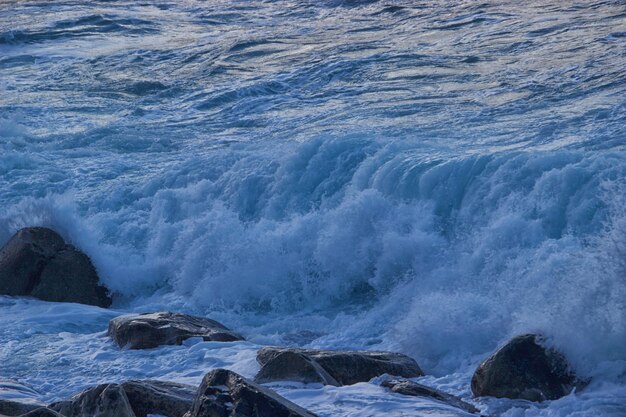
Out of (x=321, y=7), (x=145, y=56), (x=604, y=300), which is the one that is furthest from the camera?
(x=321, y=7)

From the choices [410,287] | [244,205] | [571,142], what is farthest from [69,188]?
[571,142]

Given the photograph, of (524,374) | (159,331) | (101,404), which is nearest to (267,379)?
(101,404)

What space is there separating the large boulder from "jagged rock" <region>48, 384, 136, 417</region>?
13.0ft

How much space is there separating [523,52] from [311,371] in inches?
382

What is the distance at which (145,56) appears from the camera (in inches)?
772

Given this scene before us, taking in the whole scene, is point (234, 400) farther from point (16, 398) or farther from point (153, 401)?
point (16, 398)

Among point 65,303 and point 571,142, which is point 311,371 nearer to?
point 65,303

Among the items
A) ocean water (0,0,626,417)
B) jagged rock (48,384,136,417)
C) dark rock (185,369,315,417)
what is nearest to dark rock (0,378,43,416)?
ocean water (0,0,626,417)

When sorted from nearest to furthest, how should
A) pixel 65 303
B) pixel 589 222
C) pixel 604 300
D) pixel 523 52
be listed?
pixel 604 300, pixel 589 222, pixel 65 303, pixel 523 52

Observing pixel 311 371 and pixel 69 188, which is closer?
pixel 311 371

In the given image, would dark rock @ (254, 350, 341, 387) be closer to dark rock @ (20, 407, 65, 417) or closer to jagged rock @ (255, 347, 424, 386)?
jagged rock @ (255, 347, 424, 386)

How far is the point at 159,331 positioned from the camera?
7.83 meters

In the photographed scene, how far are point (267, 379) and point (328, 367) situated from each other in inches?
16.5

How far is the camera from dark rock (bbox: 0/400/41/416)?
616 centimetres
